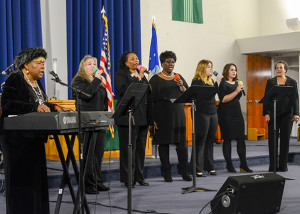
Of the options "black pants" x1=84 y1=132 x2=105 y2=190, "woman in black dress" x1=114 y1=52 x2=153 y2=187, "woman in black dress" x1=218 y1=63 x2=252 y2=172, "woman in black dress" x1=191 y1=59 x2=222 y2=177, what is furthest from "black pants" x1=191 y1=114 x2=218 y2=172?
"black pants" x1=84 y1=132 x2=105 y2=190

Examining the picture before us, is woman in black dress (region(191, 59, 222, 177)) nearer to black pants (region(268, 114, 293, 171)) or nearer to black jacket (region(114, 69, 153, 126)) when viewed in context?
black jacket (region(114, 69, 153, 126))

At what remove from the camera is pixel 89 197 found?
171 inches

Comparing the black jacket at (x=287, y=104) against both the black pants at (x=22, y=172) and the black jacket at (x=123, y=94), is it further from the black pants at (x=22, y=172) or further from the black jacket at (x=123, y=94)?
the black pants at (x=22, y=172)

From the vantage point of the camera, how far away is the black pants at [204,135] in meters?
5.43

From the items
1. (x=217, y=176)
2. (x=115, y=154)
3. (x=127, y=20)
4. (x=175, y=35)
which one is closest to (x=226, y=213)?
(x=217, y=176)

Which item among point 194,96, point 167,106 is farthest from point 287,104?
point 194,96

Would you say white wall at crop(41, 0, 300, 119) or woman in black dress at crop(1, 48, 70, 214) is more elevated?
white wall at crop(41, 0, 300, 119)

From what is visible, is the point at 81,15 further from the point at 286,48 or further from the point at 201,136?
the point at 286,48

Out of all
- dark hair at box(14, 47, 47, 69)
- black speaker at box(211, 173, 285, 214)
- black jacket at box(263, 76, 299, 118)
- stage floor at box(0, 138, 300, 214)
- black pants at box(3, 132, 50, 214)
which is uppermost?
dark hair at box(14, 47, 47, 69)

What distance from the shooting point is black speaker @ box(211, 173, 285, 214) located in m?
3.24

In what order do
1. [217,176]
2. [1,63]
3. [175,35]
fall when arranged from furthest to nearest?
[175,35] → [1,63] → [217,176]

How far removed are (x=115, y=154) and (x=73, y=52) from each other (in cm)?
A: 211

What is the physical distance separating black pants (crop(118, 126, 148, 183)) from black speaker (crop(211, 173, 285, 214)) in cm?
151

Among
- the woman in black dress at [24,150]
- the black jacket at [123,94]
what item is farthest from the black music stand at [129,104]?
the black jacket at [123,94]
